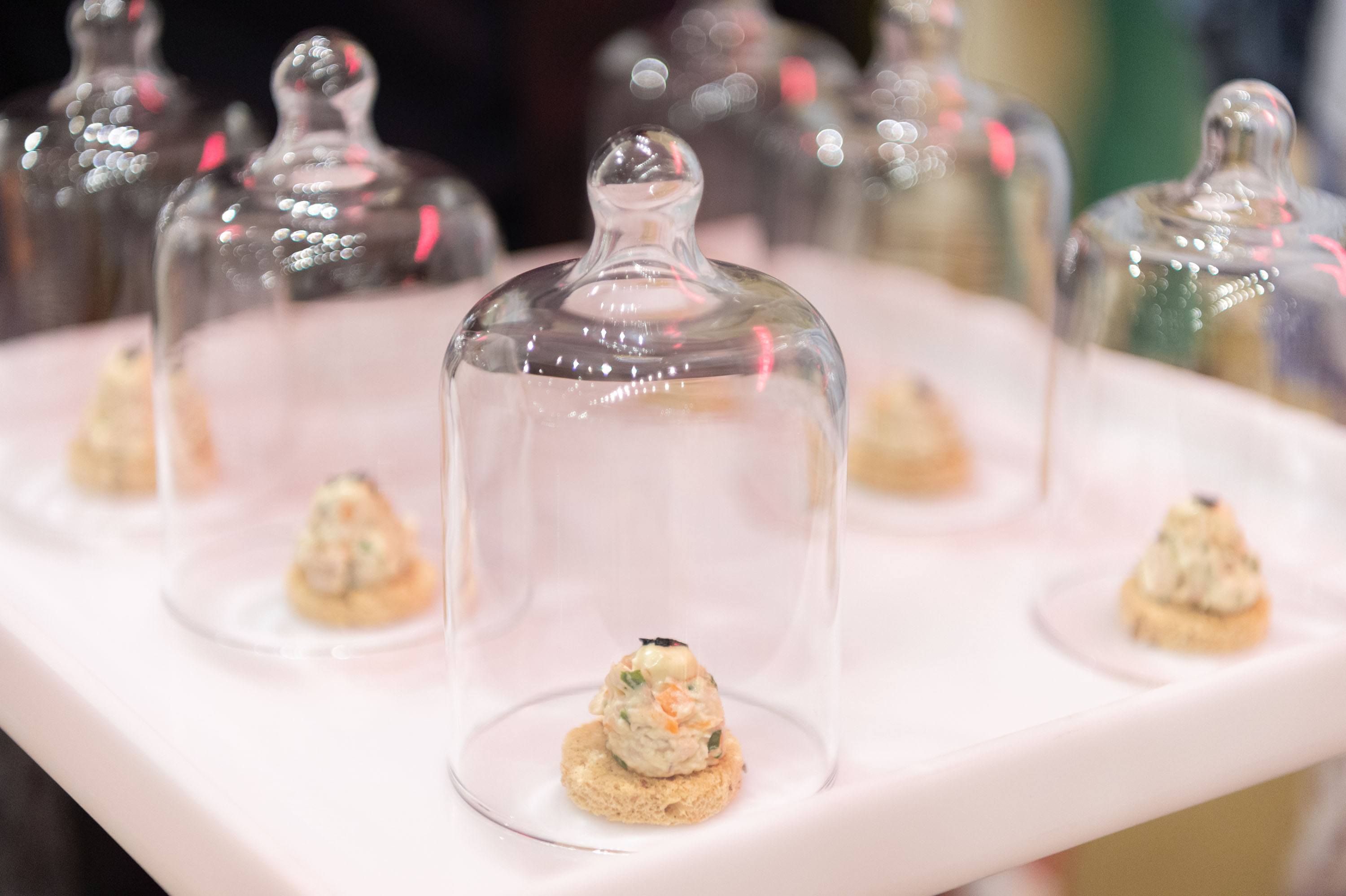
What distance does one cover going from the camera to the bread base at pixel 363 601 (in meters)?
0.82

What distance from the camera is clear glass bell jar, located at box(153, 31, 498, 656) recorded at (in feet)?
2.71

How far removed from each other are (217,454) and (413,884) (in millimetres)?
454

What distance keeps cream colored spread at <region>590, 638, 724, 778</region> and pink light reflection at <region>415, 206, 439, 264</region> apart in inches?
12.5

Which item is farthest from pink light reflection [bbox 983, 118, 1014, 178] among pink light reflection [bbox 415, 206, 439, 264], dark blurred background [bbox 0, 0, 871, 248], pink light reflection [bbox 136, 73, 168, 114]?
dark blurred background [bbox 0, 0, 871, 248]

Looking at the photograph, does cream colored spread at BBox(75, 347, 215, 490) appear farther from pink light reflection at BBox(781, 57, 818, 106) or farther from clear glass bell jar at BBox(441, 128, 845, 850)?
pink light reflection at BBox(781, 57, 818, 106)

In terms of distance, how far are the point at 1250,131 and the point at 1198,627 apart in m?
0.24

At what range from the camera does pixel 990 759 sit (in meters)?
0.62

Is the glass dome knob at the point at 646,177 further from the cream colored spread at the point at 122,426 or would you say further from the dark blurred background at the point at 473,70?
the dark blurred background at the point at 473,70

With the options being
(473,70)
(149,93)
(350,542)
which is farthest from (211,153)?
(473,70)

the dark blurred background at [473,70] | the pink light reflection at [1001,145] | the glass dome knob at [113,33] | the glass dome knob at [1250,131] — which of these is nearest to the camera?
the glass dome knob at [1250,131]

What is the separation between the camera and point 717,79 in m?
1.44

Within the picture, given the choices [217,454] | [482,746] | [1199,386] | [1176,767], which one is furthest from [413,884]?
[1199,386]

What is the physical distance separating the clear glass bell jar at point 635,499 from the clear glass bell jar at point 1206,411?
0.55 ft

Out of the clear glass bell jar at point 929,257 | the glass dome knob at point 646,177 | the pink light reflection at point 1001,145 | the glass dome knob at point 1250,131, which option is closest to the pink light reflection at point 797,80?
the clear glass bell jar at point 929,257
